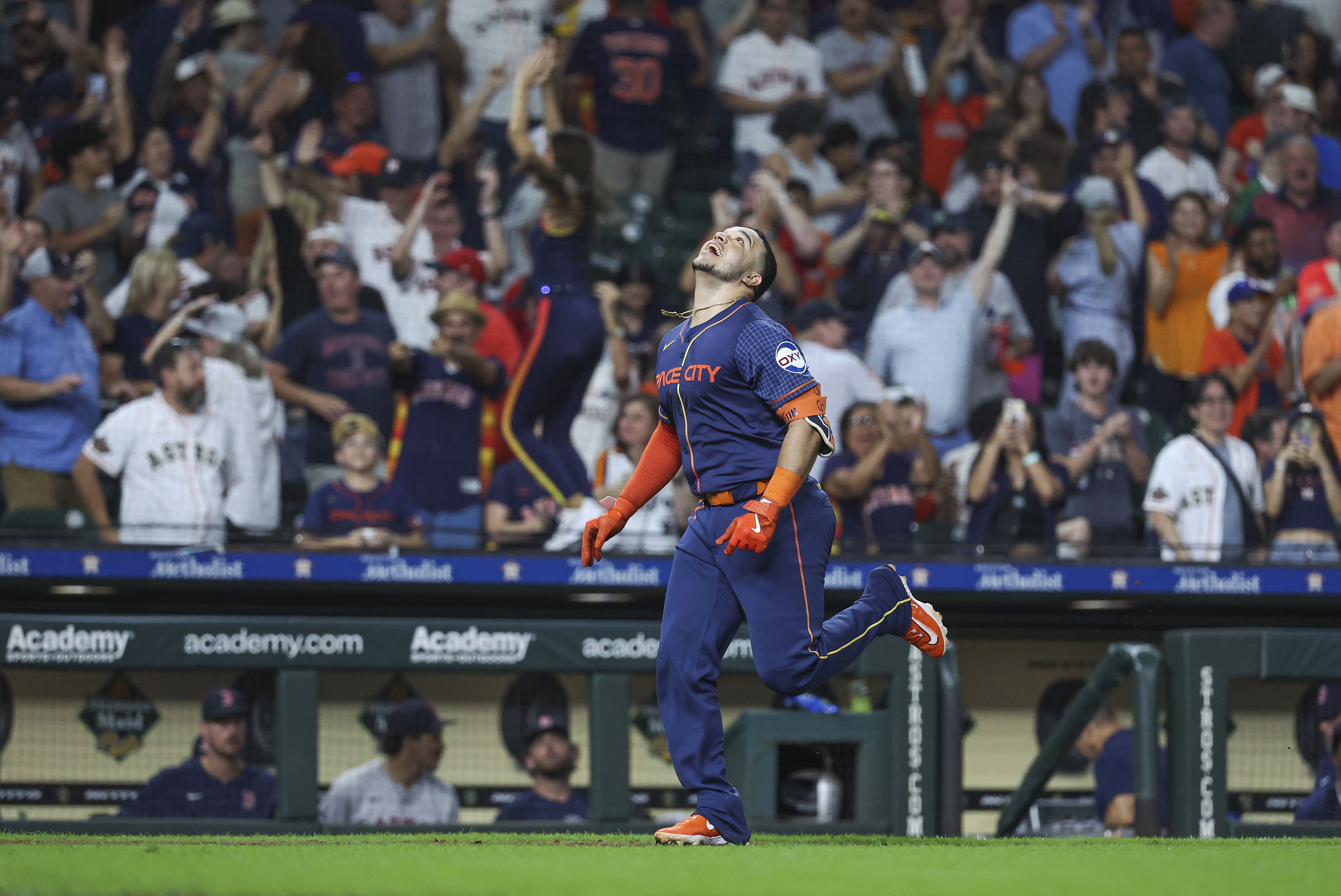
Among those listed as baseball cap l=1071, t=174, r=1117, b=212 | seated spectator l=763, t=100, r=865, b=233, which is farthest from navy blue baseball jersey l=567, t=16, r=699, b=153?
baseball cap l=1071, t=174, r=1117, b=212

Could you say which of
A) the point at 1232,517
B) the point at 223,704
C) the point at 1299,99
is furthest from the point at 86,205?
the point at 1299,99

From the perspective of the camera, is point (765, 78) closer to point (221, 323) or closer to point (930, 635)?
point (221, 323)

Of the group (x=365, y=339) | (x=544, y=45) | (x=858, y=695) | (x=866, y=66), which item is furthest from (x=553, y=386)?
(x=866, y=66)

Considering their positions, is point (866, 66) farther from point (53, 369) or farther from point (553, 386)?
point (53, 369)

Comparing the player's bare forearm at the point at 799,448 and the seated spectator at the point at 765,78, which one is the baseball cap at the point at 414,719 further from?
the seated spectator at the point at 765,78

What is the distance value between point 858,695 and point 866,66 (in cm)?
584

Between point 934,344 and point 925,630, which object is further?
point 934,344

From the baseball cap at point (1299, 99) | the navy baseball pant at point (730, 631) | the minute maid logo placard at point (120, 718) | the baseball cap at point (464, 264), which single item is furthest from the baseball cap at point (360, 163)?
the baseball cap at point (1299, 99)

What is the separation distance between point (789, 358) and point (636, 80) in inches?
257

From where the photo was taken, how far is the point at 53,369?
784 cm

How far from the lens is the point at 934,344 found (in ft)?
28.8

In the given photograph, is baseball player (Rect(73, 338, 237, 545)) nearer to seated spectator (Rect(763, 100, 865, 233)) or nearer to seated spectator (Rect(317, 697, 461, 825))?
seated spectator (Rect(317, 697, 461, 825))

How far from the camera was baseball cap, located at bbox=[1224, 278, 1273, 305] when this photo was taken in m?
9.04

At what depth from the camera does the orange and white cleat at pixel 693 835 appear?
3701 millimetres
